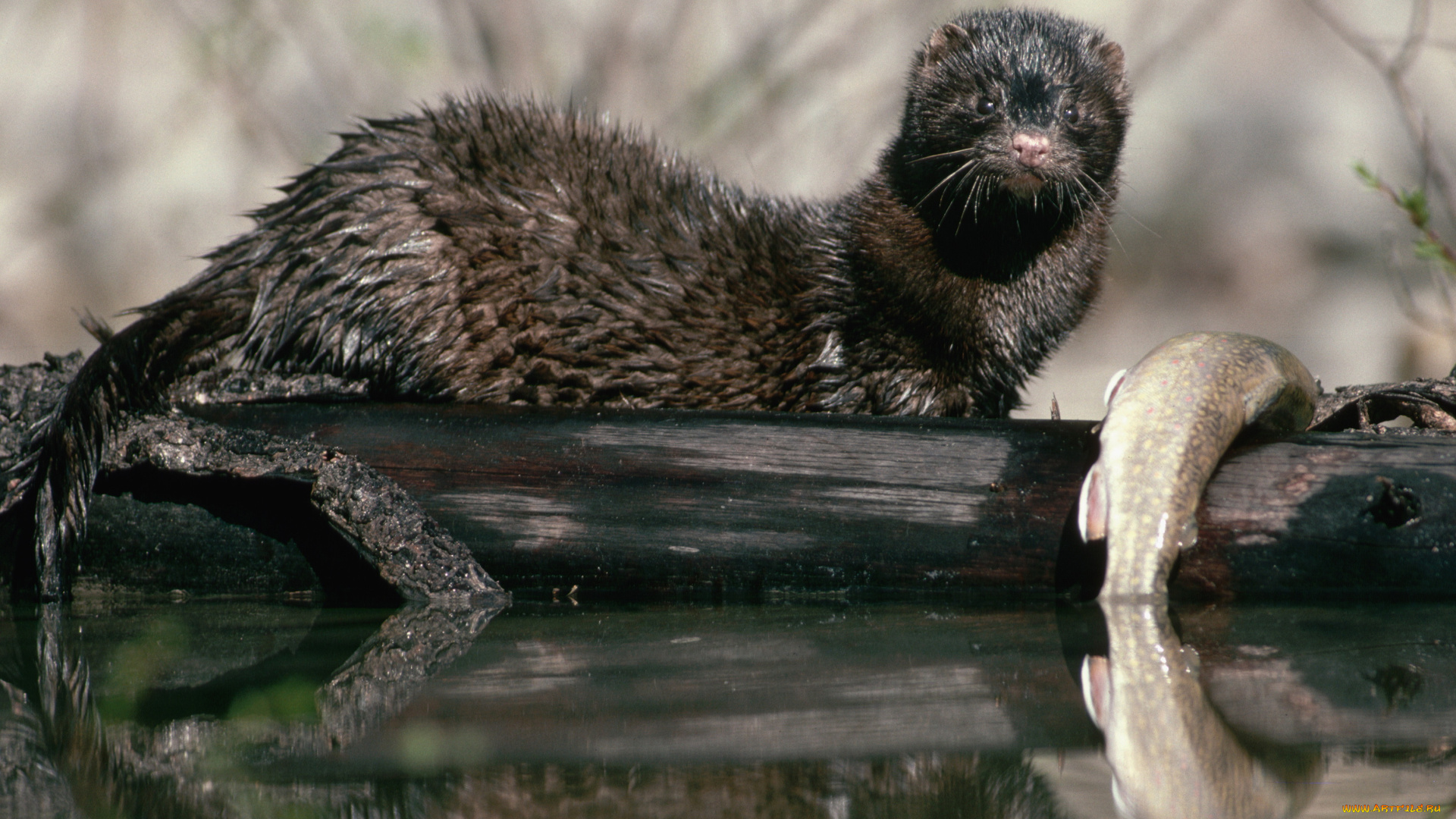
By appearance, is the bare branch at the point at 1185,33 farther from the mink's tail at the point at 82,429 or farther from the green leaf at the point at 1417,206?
the mink's tail at the point at 82,429

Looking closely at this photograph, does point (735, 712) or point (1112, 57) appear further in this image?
point (1112, 57)

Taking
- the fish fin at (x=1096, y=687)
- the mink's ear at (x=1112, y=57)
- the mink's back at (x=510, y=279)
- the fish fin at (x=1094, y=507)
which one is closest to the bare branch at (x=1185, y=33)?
the mink's ear at (x=1112, y=57)

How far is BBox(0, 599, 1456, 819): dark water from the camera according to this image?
1754mm

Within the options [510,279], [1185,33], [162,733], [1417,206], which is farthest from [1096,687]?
[1185,33]

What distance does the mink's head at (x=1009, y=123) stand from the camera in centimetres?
398

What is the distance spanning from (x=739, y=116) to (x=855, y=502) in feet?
24.5

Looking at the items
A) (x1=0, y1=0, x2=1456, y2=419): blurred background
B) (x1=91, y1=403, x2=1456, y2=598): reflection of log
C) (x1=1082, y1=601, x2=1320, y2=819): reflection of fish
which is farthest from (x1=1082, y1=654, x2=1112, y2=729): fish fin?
(x1=0, y1=0, x2=1456, y2=419): blurred background

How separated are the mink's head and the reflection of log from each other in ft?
3.47

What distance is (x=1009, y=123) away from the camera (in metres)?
4.01

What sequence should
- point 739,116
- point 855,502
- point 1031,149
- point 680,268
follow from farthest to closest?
point 739,116 < point 680,268 < point 1031,149 < point 855,502

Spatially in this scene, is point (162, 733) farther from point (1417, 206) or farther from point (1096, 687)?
point (1417, 206)

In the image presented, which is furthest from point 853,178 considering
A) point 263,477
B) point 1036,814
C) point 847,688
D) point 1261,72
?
point 1036,814

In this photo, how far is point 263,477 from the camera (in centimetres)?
330

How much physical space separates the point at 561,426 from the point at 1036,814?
2.02m
